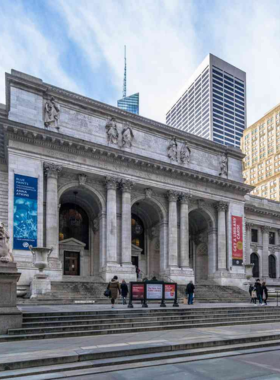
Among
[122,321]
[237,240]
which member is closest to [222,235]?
[237,240]

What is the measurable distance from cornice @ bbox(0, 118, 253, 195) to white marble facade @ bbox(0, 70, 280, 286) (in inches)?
3.3

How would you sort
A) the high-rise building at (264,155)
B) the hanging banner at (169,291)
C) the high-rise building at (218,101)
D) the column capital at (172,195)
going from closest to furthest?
the hanging banner at (169,291)
the column capital at (172,195)
the high-rise building at (264,155)
the high-rise building at (218,101)

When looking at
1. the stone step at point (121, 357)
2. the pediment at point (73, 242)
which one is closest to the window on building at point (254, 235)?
the pediment at point (73, 242)

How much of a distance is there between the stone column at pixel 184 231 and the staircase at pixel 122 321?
18.0 meters

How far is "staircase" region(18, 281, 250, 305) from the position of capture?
1005 inches

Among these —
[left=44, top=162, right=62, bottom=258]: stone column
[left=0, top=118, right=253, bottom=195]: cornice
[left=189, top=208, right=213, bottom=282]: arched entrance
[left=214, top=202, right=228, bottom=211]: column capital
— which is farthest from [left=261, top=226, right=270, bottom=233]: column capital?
[left=44, top=162, right=62, bottom=258]: stone column

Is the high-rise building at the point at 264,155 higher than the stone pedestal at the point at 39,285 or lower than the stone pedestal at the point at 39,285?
higher

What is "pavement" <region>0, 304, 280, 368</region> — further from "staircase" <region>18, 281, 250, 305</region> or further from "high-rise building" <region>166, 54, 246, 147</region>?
"high-rise building" <region>166, 54, 246, 147</region>

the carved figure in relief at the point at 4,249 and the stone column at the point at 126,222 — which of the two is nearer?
the carved figure in relief at the point at 4,249

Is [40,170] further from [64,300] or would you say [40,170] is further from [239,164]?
[239,164]

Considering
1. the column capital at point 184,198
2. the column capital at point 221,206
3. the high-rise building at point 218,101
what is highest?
the high-rise building at point 218,101

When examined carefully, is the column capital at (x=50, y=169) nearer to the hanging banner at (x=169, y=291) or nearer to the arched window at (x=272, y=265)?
the hanging banner at (x=169, y=291)

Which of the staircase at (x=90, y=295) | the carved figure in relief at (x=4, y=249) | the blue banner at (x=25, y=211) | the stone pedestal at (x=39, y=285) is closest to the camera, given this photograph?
the carved figure in relief at (x=4, y=249)

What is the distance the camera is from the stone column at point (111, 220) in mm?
35031
